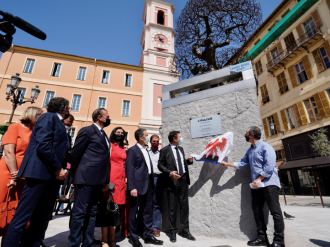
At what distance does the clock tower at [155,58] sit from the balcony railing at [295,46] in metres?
10.5

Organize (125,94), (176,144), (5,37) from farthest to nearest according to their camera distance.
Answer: (125,94), (176,144), (5,37)

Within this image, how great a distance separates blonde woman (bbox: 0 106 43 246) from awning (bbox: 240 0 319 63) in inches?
669

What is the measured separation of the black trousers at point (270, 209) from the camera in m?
2.46

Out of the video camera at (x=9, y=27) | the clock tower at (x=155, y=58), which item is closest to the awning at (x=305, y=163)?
the clock tower at (x=155, y=58)

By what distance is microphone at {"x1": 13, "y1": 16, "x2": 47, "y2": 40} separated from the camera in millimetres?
2682

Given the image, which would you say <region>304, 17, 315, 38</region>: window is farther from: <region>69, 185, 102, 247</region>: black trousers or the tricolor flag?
<region>69, 185, 102, 247</region>: black trousers

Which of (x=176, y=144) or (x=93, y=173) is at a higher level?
(x=176, y=144)

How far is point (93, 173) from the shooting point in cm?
223

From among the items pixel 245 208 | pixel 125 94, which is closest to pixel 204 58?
pixel 245 208

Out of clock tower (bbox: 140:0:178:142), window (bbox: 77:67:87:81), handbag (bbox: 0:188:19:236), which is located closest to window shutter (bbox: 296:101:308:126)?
clock tower (bbox: 140:0:178:142)

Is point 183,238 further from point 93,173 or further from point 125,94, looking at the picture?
point 125,94

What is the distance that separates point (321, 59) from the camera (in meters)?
14.4

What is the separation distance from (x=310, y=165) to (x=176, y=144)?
14681mm

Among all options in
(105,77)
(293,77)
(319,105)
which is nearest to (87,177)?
(319,105)
